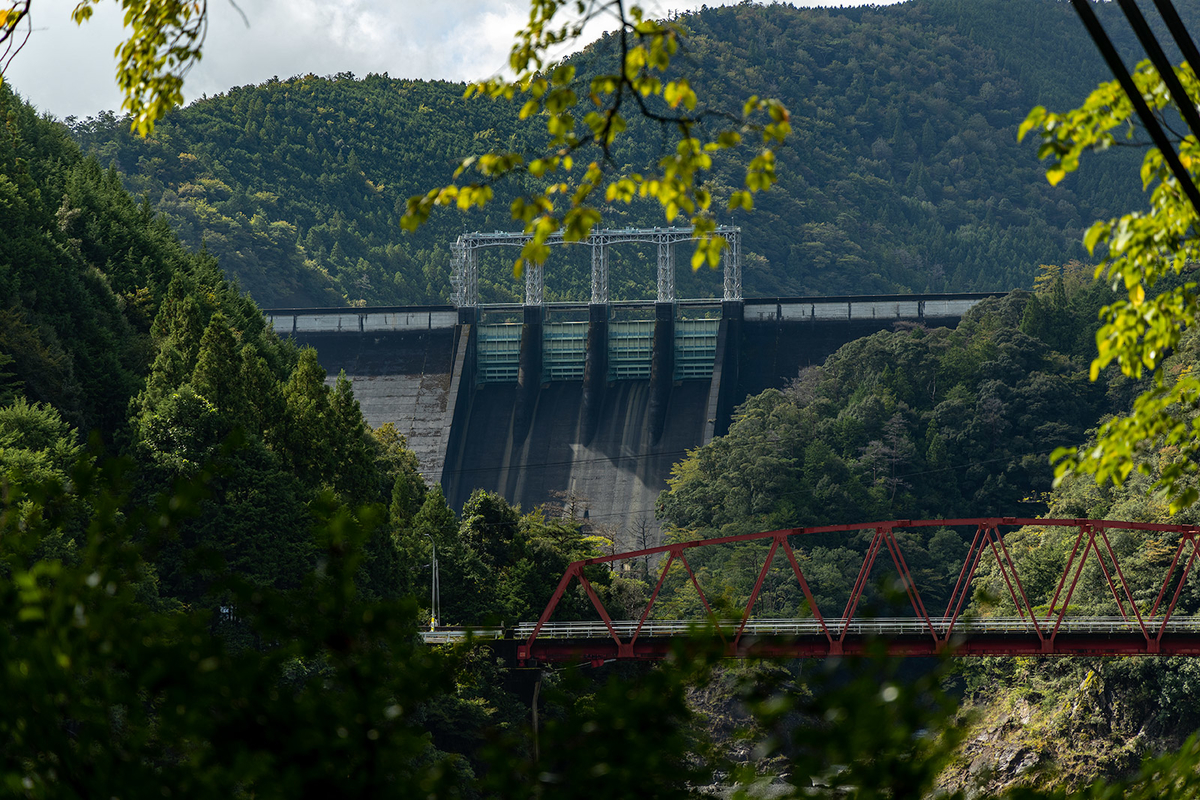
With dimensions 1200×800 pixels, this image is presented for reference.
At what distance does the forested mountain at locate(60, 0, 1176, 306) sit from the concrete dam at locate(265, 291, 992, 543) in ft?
85.2

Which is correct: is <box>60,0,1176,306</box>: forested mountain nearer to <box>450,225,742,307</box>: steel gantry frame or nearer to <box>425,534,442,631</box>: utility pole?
<box>450,225,742,307</box>: steel gantry frame

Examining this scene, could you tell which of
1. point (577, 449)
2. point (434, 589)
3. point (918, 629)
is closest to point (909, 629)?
point (918, 629)

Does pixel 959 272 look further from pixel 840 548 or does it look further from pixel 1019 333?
pixel 840 548

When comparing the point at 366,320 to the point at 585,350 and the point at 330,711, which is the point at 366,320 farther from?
the point at 330,711

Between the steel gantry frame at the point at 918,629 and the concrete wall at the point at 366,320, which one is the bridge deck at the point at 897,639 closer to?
the steel gantry frame at the point at 918,629

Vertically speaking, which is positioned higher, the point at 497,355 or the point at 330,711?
the point at 497,355

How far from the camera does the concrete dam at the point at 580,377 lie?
7375cm

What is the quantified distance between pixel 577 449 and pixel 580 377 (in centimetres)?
509

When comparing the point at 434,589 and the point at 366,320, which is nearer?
the point at 434,589

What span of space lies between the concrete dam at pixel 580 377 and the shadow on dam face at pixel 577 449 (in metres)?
0.08

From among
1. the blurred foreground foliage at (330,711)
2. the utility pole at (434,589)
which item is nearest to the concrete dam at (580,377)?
the utility pole at (434,589)

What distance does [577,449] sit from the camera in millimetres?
74562

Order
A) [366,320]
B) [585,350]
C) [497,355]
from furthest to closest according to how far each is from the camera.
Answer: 1. [366,320]
2. [497,355]
3. [585,350]

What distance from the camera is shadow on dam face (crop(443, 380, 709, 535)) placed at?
72.4 metres
